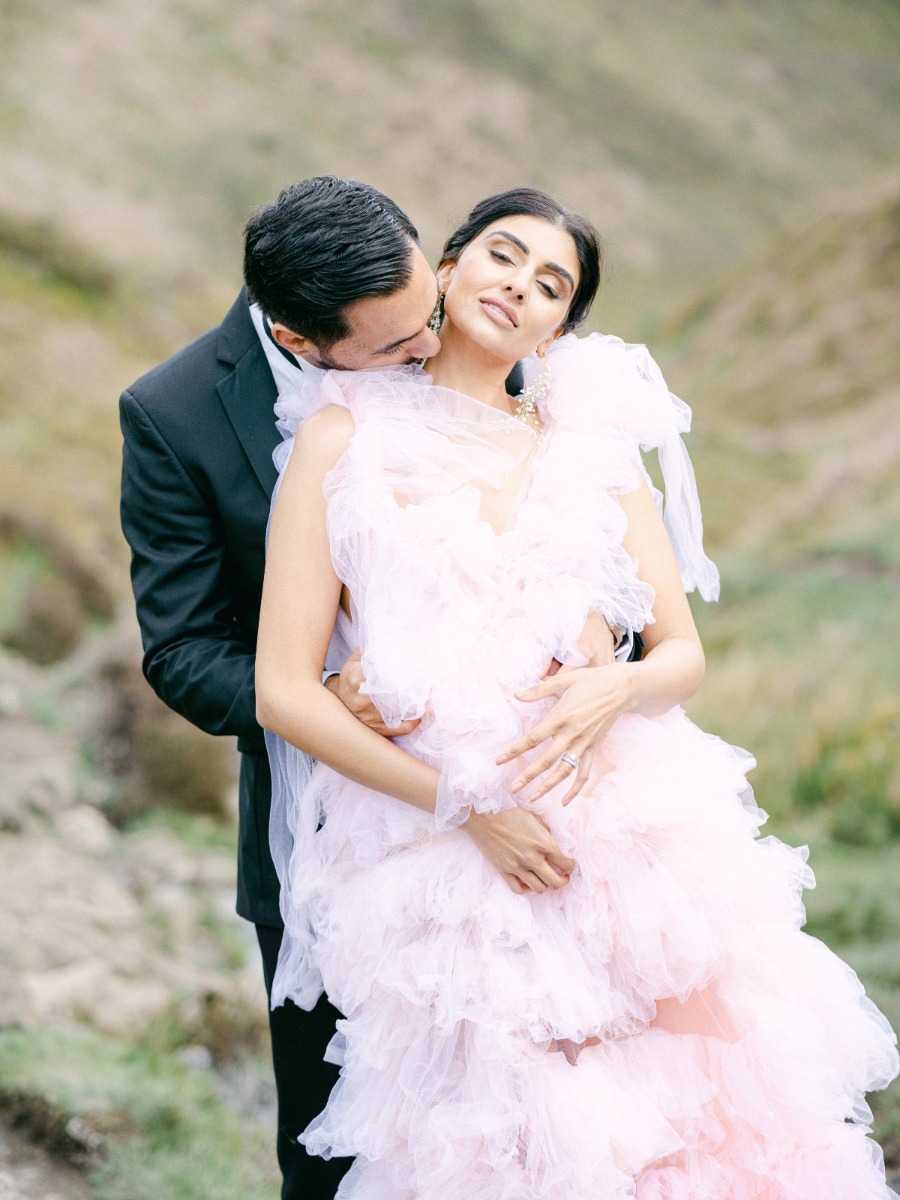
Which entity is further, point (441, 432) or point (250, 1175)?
point (250, 1175)

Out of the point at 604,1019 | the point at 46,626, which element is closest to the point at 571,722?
the point at 604,1019

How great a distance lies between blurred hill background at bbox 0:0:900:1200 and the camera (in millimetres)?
4109

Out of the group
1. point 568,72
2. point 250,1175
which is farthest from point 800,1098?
point 568,72

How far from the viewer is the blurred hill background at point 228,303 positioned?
411 centimetres

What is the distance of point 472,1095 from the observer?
1.87 m

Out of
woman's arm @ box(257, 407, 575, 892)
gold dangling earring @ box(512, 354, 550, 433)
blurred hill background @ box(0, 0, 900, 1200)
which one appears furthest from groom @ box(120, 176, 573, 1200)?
blurred hill background @ box(0, 0, 900, 1200)

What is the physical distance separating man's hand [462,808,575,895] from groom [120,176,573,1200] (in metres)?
0.39

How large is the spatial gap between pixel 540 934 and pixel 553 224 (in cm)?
132

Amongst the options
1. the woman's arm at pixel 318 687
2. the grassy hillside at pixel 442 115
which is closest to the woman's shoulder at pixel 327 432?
the woman's arm at pixel 318 687

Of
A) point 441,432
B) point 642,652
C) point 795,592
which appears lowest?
point 642,652

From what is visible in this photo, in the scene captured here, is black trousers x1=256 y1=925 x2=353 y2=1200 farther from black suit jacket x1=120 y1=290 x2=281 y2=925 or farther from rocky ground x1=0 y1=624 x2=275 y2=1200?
rocky ground x1=0 y1=624 x2=275 y2=1200

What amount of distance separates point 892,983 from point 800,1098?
7.57ft

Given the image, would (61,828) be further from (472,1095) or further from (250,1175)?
(472,1095)

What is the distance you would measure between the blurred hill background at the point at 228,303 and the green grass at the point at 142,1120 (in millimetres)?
11
